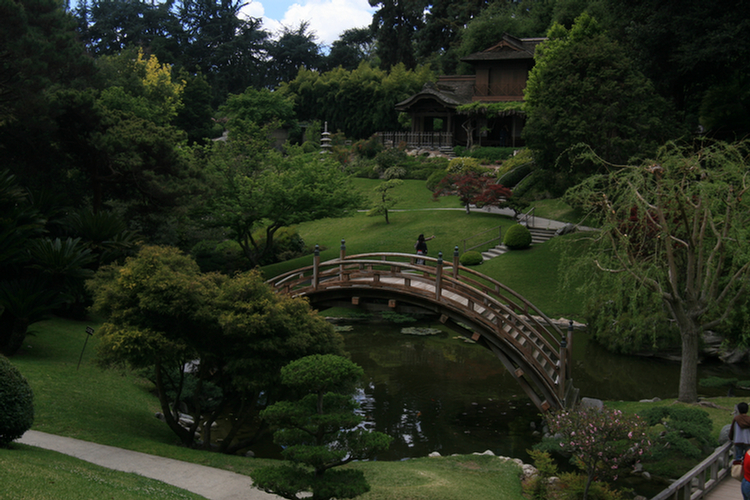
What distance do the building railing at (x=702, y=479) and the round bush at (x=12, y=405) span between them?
939 cm

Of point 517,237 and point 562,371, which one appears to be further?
point 517,237

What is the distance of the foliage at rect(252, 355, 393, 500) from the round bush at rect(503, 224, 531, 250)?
22.8m

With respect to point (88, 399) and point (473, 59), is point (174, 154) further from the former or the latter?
point (473, 59)

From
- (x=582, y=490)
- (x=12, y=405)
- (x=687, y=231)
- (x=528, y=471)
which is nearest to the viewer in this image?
(x=12, y=405)

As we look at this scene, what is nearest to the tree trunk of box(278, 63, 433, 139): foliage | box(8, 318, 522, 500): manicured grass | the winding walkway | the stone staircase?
box(8, 318, 522, 500): manicured grass

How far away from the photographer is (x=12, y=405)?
29.7ft

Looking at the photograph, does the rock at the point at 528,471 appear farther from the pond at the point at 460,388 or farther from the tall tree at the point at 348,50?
the tall tree at the point at 348,50

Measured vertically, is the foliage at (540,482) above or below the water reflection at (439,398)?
above

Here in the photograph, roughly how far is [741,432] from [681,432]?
3292 millimetres

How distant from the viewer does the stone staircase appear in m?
30.7

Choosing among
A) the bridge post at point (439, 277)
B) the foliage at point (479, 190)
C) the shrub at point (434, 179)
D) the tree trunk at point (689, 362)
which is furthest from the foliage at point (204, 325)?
the shrub at point (434, 179)

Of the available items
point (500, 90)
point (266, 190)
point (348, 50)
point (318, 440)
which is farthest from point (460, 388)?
point (348, 50)

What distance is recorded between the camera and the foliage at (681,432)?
12.1 meters

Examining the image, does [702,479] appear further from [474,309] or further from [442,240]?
[442,240]
